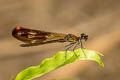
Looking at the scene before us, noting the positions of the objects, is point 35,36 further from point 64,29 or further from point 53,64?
point 64,29

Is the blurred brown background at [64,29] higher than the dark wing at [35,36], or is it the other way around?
the blurred brown background at [64,29]

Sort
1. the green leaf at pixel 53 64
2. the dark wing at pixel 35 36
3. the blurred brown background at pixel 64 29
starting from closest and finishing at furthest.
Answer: the green leaf at pixel 53 64 < the dark wing at pixel 35 36 < the blurred brown background at pixel 64 29

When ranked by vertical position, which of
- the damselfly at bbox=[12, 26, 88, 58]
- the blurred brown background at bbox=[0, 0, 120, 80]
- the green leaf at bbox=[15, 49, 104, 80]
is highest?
the blurred brown background at bbox=[0, 0, 120, 80]

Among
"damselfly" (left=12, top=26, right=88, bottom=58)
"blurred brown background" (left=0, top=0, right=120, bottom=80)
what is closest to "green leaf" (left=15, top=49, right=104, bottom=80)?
"damselfly" (left=12, top=26, right=88, bottom=58)

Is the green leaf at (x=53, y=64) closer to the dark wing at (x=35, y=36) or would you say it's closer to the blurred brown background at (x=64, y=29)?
the dark wing at (x=35, y=36)

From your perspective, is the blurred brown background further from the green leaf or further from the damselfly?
the green leaf

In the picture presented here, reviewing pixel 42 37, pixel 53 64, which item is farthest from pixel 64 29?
pixel 53 64

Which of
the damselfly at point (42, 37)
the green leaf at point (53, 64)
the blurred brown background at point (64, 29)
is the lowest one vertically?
the green leaf at point (53, 64)

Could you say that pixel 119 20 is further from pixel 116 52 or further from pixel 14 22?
pixel 14 22

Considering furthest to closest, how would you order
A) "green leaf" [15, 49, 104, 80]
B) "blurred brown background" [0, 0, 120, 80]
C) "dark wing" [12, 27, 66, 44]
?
"blurred brown background" [0, 0, 120, 80] → "dark wing" [12, 27, 66, 44] → "green leaf" [15, 49, 104, 80]

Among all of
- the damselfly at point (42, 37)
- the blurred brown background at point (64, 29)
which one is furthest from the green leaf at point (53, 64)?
→ the blurred brown background at point (64, 29)
